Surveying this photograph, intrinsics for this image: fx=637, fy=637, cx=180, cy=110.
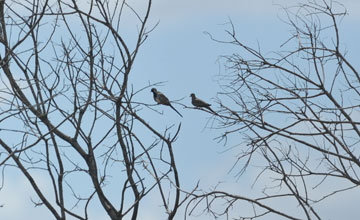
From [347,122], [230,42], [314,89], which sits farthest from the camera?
[230,42]

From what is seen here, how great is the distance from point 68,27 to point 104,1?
47cm

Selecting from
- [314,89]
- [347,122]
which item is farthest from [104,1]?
[347,122]

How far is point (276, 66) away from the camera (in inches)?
205

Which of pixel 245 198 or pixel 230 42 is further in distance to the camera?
pixel 230 42

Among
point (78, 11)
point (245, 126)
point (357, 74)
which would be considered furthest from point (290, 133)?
point (78, 11)

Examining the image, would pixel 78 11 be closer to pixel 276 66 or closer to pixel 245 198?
pixel 276 66

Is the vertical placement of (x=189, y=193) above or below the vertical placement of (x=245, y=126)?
below

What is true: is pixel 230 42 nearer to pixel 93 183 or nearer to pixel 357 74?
pixel 357 74

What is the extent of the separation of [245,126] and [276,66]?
567mm

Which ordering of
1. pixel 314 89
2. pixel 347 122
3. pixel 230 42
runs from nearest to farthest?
pixel 347 122, pixel 314 89, pixel 230 42

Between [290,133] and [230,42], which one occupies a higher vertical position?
[230,42]

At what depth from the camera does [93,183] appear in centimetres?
521

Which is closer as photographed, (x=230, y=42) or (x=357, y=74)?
(x=357, y=74)

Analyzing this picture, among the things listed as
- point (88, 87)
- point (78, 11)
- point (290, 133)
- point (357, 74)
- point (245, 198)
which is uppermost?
point (78, 11)
